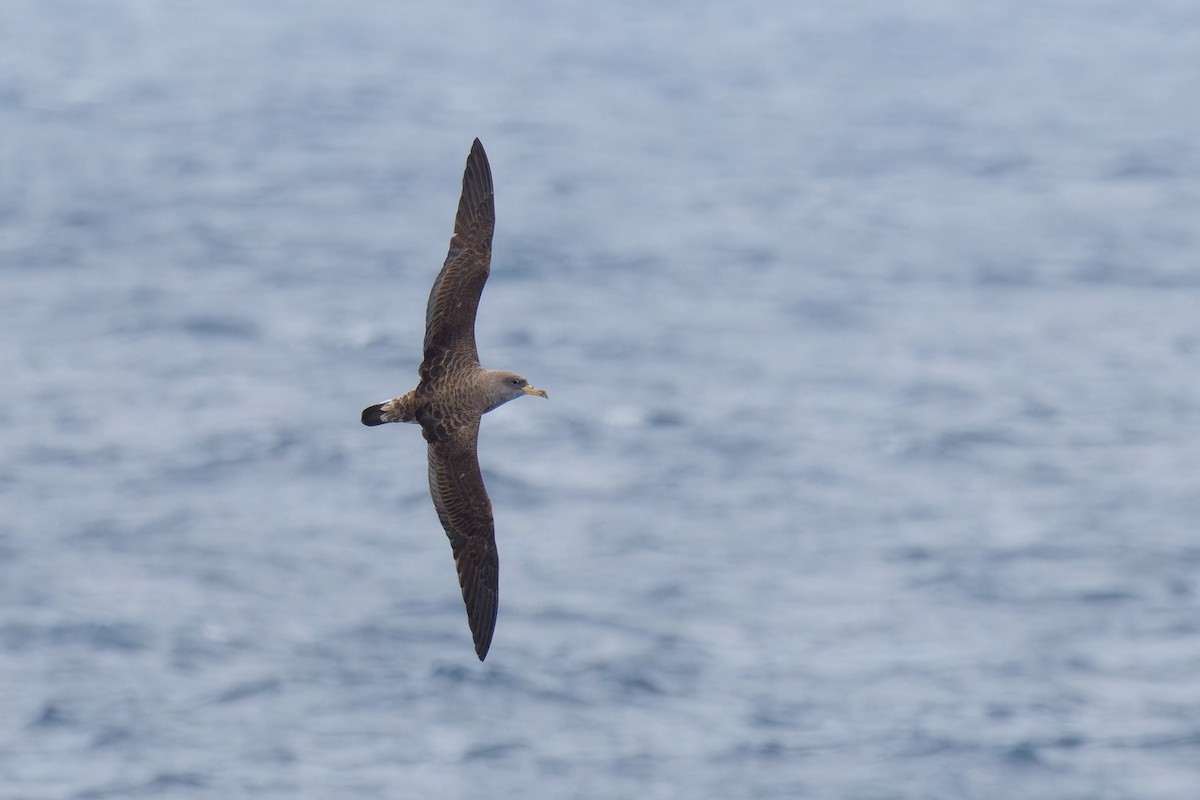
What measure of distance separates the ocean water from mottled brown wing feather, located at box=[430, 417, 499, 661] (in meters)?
39.2

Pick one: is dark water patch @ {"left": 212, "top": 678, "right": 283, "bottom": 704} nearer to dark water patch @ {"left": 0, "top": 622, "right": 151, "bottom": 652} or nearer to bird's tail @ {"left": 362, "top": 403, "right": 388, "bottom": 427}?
dark water patch @ {"left": 0, "top": 622, "right": 151, "bottom": 652}

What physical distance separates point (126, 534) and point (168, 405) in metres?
9.25

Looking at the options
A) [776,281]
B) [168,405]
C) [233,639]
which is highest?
[776,281]

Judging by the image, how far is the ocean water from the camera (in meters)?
59.5

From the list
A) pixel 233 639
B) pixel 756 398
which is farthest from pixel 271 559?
pixel 756 398

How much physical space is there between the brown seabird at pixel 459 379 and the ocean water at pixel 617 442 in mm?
40192

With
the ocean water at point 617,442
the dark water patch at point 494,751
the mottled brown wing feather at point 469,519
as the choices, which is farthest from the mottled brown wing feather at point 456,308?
the dark water patch at point 494,751

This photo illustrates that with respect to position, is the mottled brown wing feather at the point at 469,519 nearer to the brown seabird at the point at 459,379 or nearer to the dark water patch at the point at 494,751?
the brown seabird at the point at 459,379

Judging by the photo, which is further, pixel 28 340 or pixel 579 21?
pixel 579 21

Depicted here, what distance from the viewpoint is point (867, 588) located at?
219 ft

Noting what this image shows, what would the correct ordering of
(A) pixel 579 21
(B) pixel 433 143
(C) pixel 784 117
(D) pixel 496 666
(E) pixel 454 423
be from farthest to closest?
1. (A) pixel 579 21
2. (C) pixel 784 117
3. (B) pixel 433 143
4. (D) pixel 496 666
5. (E) pixel 454 423

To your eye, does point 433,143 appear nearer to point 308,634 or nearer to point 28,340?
point 28,340

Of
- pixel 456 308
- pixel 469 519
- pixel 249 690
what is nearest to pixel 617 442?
pixel 249 690

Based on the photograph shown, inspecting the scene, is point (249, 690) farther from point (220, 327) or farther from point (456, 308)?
point (456, 308)
